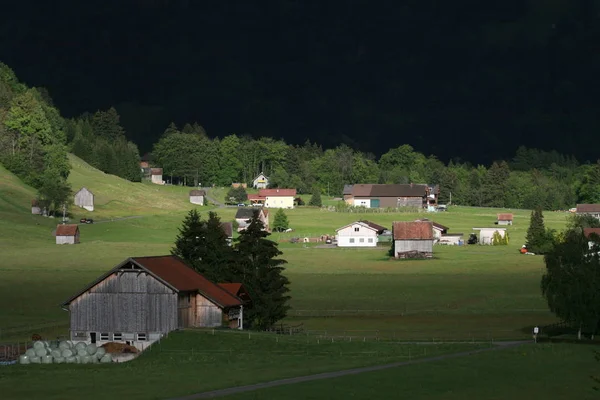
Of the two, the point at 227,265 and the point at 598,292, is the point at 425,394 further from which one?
the point at 227,265

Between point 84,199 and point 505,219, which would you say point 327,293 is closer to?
point 84,199

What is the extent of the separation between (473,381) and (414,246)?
79.6 m

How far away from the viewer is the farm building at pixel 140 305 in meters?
67.6

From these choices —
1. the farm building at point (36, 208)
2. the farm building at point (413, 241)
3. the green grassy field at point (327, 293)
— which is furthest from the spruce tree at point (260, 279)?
the farm building at point (36, 208)

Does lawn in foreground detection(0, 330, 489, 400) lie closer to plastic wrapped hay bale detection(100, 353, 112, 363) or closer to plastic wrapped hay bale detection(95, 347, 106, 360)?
plastic wrapped hay bale detection(100, 353, 112, 363)

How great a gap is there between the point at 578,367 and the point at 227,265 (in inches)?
1164

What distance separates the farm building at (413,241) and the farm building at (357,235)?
57.1ft

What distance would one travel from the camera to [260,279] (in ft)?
250

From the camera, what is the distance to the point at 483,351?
194 feet

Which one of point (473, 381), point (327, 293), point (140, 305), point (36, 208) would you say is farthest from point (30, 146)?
point (473, 381)

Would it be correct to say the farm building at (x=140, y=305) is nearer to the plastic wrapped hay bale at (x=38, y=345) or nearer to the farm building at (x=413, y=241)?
the plastic wrapped hay bale at (x=38, y=345)

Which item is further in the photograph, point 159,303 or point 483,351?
point 159,303

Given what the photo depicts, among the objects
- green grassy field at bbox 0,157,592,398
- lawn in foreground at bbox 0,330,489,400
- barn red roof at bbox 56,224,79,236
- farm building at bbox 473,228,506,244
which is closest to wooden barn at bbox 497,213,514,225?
green grassy field at bbox 0,157,592,398

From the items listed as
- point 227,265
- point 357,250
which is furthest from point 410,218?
point 227,265
